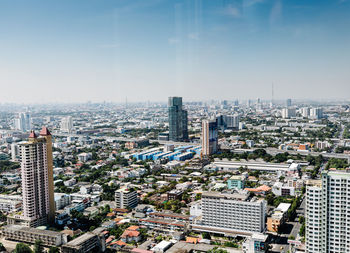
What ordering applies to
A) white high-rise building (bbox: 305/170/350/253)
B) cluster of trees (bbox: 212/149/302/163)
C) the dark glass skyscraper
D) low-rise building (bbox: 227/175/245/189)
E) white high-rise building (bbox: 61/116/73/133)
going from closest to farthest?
white high-rise building (bbox: 305/170/350/253), low-rise building (bbox: 227/175/245/189), cluster of trees (bbox: 212/149/302/163), the dark glass skyscraper, white high-rise building (bbox: 61/116/73/133)

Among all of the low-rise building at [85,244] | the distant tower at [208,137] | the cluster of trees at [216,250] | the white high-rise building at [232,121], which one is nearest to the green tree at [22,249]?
the low-rise building at [85,244]

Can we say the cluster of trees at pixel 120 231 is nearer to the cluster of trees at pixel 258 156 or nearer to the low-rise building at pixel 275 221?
the low-rise building at pixel 275 221

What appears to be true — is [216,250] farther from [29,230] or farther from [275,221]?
[29,230]

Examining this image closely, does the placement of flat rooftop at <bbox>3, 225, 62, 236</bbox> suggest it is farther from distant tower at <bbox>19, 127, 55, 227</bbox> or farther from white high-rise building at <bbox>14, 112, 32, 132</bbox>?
white high-rise building at <bbox>14, 112, 32, 132</bbox>

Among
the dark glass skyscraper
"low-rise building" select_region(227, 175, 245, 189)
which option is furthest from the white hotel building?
the dark glass skyscraper

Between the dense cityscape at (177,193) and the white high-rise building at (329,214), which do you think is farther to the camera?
the dense cityscape at (177,193)

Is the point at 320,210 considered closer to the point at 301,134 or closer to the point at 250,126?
the point at 301,134
